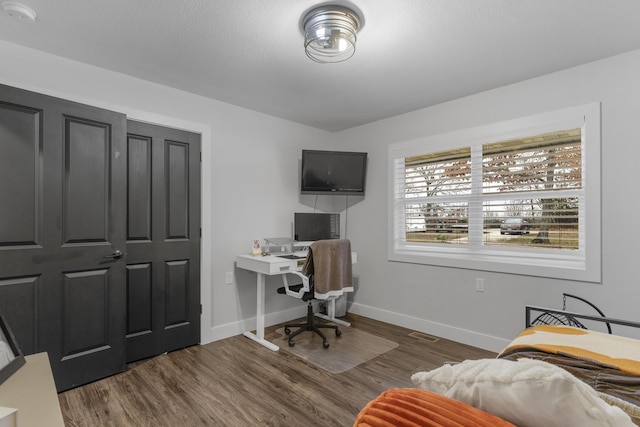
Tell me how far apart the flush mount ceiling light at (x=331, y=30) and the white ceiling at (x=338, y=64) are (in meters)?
0.06

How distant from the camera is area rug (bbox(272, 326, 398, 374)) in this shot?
108 inches

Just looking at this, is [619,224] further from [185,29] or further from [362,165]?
[185,29]

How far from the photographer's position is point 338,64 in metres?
2.53

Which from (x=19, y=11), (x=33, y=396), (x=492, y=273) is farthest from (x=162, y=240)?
(x=492, y=273)

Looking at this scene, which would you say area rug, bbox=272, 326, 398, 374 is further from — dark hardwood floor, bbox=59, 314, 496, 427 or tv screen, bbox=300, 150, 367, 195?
tv screen, bbox=300, 150, 367, 195

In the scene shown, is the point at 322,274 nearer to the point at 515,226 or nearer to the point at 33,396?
the point at 515,226

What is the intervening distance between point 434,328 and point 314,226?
167 centimetres

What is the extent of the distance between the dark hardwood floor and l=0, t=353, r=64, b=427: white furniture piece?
1.05 meters

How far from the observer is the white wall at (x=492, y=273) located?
2.35m

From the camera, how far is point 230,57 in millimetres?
2422

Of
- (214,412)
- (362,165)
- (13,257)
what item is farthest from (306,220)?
(13,257)

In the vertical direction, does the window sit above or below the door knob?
above

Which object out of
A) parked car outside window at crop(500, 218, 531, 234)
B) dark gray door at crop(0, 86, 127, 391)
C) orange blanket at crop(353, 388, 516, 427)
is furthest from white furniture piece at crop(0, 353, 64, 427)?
parked car outside window at crop(500, 218, 531, 234)

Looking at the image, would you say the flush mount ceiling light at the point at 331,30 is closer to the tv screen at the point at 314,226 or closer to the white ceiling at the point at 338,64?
the white ceiling at the point at 338,64
